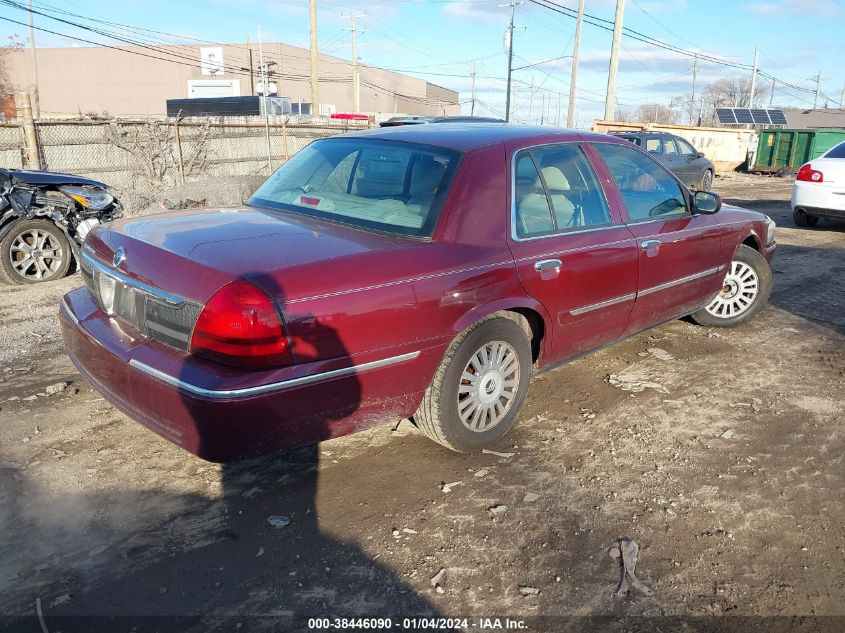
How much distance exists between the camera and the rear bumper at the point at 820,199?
1043 cm

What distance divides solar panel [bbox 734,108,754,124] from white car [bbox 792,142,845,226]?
96.0ft

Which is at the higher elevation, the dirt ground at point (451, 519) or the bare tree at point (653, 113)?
the bare tree at point (653, 113)

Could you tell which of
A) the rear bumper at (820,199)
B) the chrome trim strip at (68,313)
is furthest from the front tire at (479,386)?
the rear bumper at (820,199)

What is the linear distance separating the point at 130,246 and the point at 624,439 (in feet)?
9.15

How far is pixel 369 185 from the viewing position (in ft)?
11.9

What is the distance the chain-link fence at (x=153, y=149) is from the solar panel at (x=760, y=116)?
30794 mm

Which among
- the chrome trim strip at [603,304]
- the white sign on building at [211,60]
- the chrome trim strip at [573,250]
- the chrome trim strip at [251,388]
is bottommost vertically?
the chrome trim strip at [251,388]

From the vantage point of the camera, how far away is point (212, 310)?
2.60 metres

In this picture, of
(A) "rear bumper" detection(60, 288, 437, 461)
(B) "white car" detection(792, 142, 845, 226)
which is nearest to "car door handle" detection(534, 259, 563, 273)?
(A) "rear bumper" detection(60, 288, 437, 461)

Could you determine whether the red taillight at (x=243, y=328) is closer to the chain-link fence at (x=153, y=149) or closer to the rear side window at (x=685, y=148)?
the chain-link fence at (x=153, y=149)

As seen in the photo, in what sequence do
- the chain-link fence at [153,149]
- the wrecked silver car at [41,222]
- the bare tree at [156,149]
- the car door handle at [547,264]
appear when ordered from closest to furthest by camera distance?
the car door handle at [547,264], the wrecked silver car at [41,222], the chain-link fence at [153,149], the bare tree at [156,149]

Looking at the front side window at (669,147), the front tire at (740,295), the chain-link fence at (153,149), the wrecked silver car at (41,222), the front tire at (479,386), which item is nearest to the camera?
the front tire at (479,386)

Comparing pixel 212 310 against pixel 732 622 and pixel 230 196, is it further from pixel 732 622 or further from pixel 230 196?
pixel 230 196

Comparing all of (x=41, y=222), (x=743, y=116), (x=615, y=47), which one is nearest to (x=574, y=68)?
(x=615, y=47)
